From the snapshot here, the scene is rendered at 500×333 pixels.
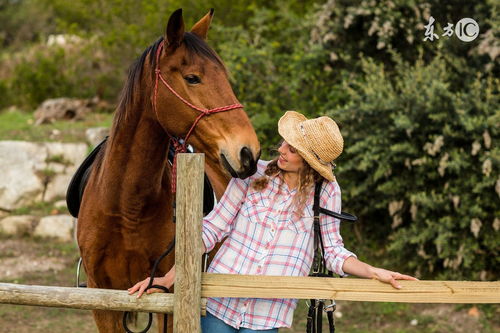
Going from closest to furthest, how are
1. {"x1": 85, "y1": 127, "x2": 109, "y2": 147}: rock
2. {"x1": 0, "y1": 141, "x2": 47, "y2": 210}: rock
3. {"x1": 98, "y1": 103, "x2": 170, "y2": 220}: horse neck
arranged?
{"x1": 98, "y1": 103, "x2": 170, "y2": 220}: horse neck < {"x1": 0, "y1": 141, "x2": 47, "y2": 210}: rock < {"x1": 85, "y1": 127, "x2": 109, "y2": 147}: rock

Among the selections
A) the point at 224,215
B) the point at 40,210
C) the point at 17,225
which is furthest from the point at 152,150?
the point at 40,210

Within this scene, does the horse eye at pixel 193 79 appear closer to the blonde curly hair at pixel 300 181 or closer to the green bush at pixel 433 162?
the blonde curly hair at pixel 300 181

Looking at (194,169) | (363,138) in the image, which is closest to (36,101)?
(363,138)

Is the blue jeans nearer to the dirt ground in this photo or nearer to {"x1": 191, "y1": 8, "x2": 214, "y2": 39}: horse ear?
{"x1": 191, "y1": 8, "x2": 214, "y2": 39}: horse ear

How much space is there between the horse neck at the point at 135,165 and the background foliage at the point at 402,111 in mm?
3442

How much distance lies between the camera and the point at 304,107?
770 centimetres

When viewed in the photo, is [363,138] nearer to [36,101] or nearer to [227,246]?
[227,246]

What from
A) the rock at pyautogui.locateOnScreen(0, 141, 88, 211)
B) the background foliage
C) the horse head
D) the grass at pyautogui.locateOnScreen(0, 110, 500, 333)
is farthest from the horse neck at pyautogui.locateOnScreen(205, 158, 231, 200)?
the rock at pyautogui.locateOnScreen(0, 141, 88, 211)

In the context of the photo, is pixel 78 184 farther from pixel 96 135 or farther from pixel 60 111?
pixel 60 111

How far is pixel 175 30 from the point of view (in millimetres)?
2785

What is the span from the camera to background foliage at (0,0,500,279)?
19.1ft

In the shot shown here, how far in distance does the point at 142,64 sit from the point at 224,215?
847 mm

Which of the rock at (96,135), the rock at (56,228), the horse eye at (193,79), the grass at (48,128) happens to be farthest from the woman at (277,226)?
the grass at (48,128)

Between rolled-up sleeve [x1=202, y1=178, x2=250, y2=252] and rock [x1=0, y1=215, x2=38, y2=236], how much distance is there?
5.73 m
